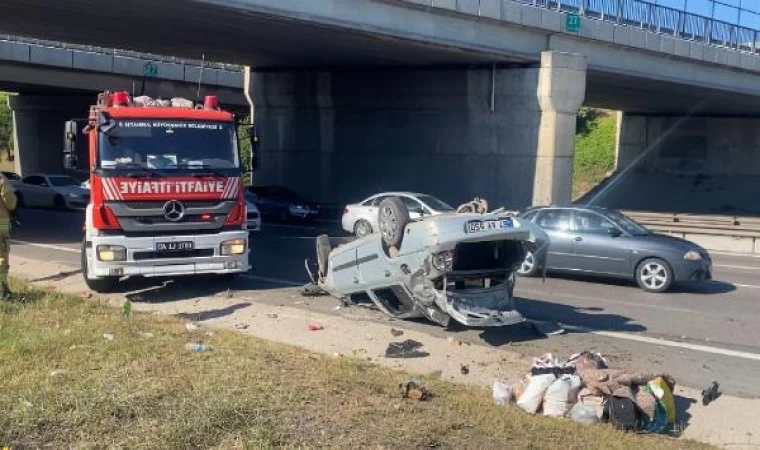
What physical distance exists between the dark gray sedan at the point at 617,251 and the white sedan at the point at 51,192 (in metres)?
22.6

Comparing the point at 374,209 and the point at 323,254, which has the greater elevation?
the point at 323,254

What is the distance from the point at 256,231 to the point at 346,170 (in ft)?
30.3

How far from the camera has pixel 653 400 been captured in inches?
290

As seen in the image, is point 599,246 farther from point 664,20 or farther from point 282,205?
point 664,20

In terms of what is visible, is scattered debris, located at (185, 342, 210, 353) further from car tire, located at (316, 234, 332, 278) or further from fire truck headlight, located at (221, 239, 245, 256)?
fire truck headlight, located at (221, 239, 245, 256)

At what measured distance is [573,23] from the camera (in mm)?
27641

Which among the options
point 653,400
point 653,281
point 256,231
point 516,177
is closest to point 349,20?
point 256,231

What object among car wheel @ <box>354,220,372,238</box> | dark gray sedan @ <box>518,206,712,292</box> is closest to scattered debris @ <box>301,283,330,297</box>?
dark gray sedan @ <box>518,206,712,292</box>

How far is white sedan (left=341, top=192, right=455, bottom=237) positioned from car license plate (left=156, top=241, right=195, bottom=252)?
974cm

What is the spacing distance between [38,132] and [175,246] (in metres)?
43.6

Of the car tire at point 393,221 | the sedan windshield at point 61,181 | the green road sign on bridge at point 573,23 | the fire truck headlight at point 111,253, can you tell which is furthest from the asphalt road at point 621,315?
the sedan windshield at point 61,181

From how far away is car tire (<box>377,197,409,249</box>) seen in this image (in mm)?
10375

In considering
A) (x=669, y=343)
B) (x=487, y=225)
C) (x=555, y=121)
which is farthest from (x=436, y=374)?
(x=555, y=121)

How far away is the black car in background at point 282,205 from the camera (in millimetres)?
30609
